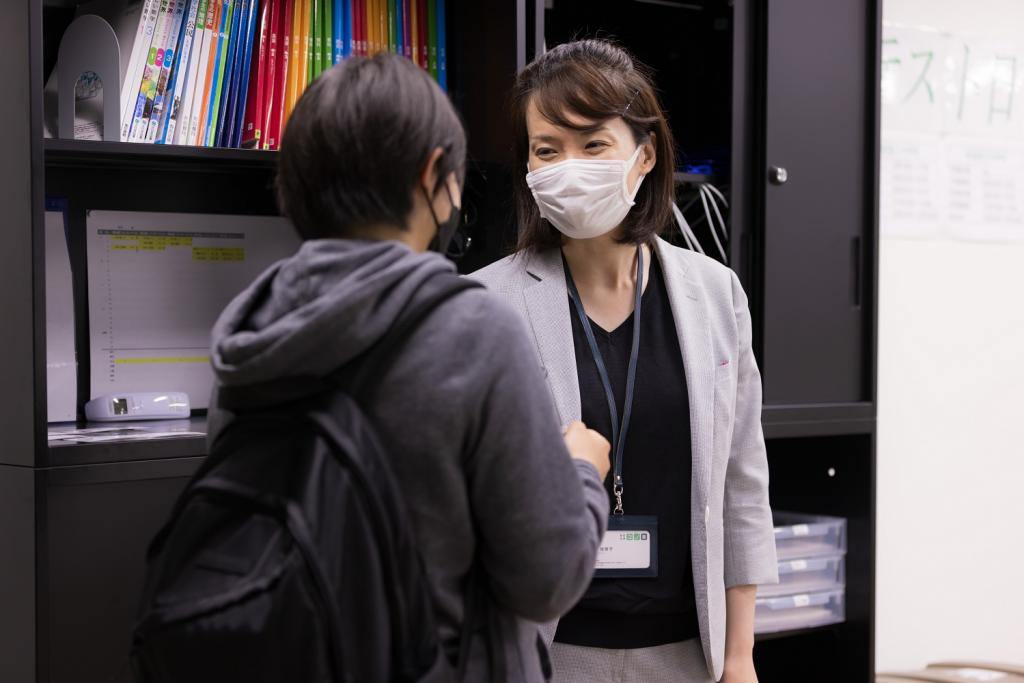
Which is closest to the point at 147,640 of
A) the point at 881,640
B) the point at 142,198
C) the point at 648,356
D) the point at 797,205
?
the point at 648,356

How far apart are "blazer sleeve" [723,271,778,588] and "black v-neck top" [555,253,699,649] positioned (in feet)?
0.38

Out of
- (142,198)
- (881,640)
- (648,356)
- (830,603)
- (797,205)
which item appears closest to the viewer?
(648,356)

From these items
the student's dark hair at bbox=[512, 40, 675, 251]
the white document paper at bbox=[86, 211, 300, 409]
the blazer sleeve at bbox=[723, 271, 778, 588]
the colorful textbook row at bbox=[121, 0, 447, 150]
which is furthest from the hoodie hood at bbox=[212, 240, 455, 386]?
the white document paper at bbox=[86, 211, 300, 409]

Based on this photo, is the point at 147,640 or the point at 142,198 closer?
the point at 147,640

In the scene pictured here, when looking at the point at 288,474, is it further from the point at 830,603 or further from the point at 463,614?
the point at 830,603

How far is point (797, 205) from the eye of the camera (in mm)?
1963

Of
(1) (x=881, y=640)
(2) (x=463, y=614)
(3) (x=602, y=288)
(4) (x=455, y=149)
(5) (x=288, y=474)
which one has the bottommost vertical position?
(1) (x=881, y=640)

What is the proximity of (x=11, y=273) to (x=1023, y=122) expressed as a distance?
2.62 meters

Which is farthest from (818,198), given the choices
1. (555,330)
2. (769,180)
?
(555,330)

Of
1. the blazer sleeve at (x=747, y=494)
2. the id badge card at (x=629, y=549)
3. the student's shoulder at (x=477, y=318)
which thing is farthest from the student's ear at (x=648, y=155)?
the student's shoulder at (x=477, y=318)

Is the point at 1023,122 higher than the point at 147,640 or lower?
higher

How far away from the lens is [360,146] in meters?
0.78

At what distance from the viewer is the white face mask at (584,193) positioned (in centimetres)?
135

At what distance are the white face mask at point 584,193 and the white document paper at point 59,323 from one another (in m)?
0.83
